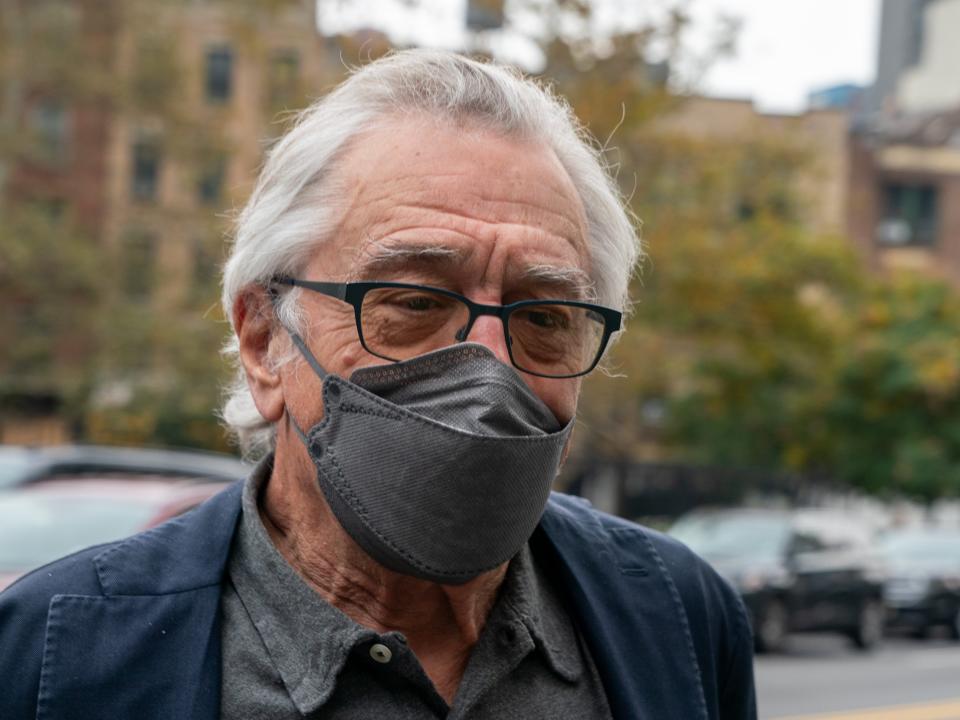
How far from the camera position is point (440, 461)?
1.84 m

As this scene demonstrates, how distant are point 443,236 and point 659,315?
67.7 ft

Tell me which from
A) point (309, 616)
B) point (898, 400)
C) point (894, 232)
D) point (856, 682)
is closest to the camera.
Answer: point (309, 616)

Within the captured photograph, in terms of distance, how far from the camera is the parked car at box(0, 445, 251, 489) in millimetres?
8055

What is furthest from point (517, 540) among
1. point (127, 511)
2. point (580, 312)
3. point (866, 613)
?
point (866, 613)

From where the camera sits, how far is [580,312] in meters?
2.12

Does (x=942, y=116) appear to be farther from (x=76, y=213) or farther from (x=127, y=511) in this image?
(x=127, y=511)

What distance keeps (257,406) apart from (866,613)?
1660 cm

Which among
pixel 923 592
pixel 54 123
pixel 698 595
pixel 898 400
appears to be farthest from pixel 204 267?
pixel 698 595

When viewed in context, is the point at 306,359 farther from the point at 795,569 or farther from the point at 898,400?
the point at 898,400

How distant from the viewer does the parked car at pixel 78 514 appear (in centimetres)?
671

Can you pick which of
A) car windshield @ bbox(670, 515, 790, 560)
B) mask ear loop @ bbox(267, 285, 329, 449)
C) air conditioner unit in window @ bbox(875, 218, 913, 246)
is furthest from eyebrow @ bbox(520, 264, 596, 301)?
air conditioner unit in window @ bbox(875, 218, 913, 246)

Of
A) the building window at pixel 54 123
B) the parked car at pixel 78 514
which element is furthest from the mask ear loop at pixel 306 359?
the building window at pixel 54 123

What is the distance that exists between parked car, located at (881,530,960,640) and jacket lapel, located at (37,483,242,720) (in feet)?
59.9

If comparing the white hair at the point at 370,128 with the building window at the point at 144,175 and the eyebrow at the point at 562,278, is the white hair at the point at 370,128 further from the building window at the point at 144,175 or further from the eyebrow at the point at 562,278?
the building window at the point at 144,175
